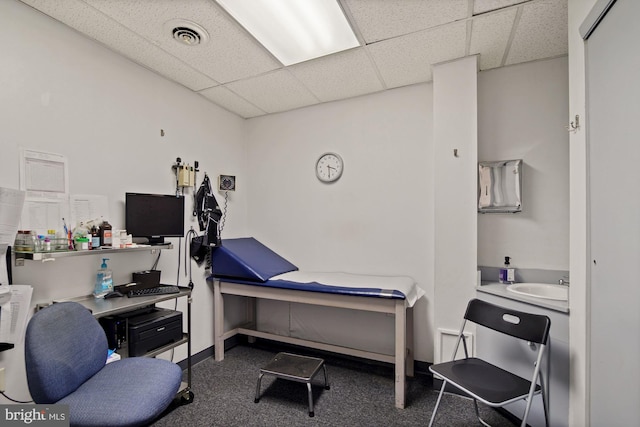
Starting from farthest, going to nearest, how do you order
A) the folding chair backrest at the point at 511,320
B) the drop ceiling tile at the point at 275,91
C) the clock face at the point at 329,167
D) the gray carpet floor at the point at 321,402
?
1. the clock face at the point at 329,167
2. the drop ceiling tile at the point at 275,91
3. the gray carpet floor at the point at 321,402
4. the folding chair backrest at the point at 511,320

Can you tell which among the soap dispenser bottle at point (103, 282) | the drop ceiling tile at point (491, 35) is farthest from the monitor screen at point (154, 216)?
the drop ceiling tile at point (491, 35)

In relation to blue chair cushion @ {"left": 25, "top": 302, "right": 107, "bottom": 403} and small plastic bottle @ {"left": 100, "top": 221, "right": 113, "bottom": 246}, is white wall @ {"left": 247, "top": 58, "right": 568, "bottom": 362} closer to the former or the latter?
small plastic bottle @ {"left": 100, "top": 221, "right": 113, "bottom": 246}

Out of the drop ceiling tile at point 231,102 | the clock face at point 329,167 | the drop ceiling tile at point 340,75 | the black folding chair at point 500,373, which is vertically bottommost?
the black folding chair at point 500,373

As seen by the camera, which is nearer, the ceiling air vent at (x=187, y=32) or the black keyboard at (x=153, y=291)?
the ceiling air vent at (x=187, y=32)

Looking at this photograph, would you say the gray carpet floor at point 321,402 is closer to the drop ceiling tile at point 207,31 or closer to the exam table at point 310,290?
the exam table at point 310,290

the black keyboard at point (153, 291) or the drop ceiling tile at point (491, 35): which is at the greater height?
the drop ceiling tile at point (491, 35)

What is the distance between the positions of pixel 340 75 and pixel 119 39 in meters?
1.73

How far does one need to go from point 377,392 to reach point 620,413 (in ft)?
5.24

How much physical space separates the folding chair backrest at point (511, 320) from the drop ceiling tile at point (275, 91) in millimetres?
2448

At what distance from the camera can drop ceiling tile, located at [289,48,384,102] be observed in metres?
2.37

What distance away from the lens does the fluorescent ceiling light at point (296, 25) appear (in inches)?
70.3

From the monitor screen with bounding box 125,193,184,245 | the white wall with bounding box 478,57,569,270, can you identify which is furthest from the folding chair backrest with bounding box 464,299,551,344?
the monitor screen with bounding box 125,193,184,245

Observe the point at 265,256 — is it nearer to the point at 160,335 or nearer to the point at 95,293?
the point at 160,335

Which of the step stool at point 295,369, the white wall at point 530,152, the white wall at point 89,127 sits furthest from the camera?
the white wall at point 530,152
